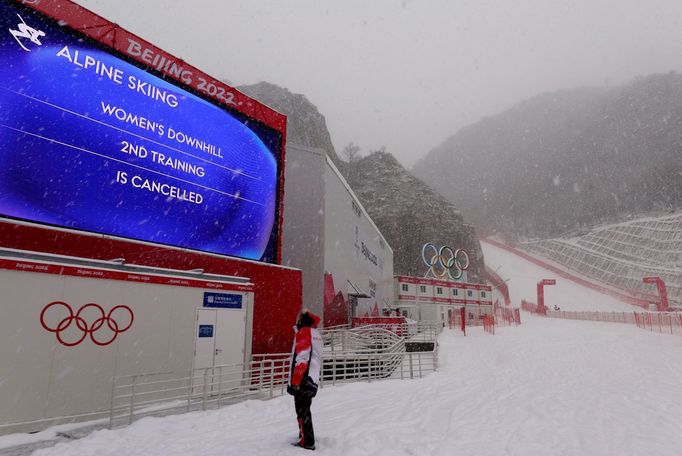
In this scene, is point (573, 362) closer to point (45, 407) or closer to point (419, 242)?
point (45, 407)

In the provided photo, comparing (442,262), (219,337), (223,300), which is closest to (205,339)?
(219,337)

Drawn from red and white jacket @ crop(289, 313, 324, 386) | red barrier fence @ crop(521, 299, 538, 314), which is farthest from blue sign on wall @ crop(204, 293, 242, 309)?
red barrier fence @ crop(521, 299, 538, 314)

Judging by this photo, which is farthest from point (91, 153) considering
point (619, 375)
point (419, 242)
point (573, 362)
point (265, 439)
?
point (419, 242)

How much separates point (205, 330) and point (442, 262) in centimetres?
4189

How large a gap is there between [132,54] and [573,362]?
20.4 metres

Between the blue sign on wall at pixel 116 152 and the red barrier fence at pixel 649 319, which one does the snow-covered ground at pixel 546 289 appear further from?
the blue sign on wall at pixel 116 152

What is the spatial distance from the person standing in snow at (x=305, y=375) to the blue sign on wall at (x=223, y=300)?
6.71m

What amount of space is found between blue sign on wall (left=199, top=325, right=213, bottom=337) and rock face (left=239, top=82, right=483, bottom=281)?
52.3m

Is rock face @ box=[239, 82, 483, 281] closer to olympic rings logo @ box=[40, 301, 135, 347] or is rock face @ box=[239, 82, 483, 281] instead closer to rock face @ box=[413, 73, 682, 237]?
rock face @ box=[413, 73, 682, 237]

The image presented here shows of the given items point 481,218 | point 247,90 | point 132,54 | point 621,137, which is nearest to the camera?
point 132,54

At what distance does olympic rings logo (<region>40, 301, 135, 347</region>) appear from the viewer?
8.23 metres

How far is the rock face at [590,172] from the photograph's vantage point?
122688mm

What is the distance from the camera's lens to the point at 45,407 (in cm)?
779

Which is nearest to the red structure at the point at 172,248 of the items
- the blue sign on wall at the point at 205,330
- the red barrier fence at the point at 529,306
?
the blue sign on wall at the point at 205,330
